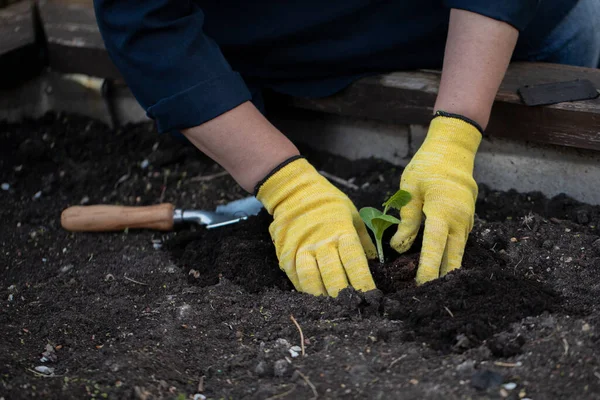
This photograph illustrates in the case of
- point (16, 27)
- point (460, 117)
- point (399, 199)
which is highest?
point (460, 117)

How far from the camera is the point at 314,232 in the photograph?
1.92 m

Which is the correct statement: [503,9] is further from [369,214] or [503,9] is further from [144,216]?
[144,216]

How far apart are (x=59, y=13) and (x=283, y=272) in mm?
1811

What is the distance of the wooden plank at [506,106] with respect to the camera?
2.16 metres

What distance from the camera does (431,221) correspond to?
1849mm

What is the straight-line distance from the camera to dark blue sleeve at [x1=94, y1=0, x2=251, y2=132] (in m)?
2.02

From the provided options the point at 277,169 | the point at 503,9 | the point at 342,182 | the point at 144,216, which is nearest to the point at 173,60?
the point at 277,169

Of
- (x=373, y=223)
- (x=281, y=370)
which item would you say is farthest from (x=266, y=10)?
(x=281, y=370)

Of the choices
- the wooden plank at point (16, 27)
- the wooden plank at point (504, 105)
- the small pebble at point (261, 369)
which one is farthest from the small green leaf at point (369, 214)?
the wooden plank at point (16, 27)

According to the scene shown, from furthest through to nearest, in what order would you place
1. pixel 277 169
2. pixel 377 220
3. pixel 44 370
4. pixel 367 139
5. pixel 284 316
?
1. pixel 367 139
2. pixel 277 169
3. pixel 377 220
4. pixel 284 316
5. pixel 44 370

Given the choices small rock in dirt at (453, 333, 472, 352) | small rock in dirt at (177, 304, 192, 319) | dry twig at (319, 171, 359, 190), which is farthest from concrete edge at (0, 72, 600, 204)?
small rock in dirt at (177, 304, 192, 319)

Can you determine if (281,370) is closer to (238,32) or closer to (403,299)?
(403,299)

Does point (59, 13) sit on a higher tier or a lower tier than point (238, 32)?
lower

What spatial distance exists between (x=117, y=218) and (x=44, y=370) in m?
0.79
